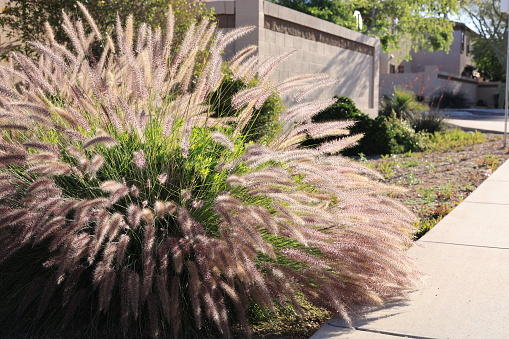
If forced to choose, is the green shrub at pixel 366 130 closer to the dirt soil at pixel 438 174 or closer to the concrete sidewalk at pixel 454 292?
the dirt soil at pixel 438 174

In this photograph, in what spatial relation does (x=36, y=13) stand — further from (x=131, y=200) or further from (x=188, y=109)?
(x=131, y=200)

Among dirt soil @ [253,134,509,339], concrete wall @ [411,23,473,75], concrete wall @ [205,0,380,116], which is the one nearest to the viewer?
dirt soil @ [253,134,509,339]

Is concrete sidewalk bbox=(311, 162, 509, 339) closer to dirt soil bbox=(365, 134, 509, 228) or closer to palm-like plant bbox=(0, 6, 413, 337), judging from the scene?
palm-like plant bbox=(0, 6, 413, 337)

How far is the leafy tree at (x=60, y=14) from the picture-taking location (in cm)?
834

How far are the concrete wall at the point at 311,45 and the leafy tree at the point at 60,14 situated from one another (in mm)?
1930

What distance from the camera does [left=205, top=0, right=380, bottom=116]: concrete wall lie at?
1054 centimetres

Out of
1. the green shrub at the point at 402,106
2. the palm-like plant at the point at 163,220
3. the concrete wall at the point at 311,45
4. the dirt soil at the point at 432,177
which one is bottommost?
the dirt soil at the point at 432,177

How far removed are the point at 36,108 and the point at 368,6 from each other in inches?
861

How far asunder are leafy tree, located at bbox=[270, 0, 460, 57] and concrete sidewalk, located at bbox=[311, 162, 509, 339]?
1694 cm

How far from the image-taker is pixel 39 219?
10.0 ft

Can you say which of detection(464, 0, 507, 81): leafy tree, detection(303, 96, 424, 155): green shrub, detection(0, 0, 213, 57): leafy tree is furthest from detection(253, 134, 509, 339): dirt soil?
detection(464, 0, 507, 81): leafy tree

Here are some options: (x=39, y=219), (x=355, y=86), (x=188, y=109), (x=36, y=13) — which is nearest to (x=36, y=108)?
(x=39, y=219)

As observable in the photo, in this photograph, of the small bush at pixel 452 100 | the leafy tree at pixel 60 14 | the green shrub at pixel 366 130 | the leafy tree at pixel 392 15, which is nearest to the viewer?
the leafy tree at pixel 60 14

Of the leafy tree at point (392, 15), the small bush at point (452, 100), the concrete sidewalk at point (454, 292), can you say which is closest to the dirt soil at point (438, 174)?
the concrete sidewalk at point (454, 292)
